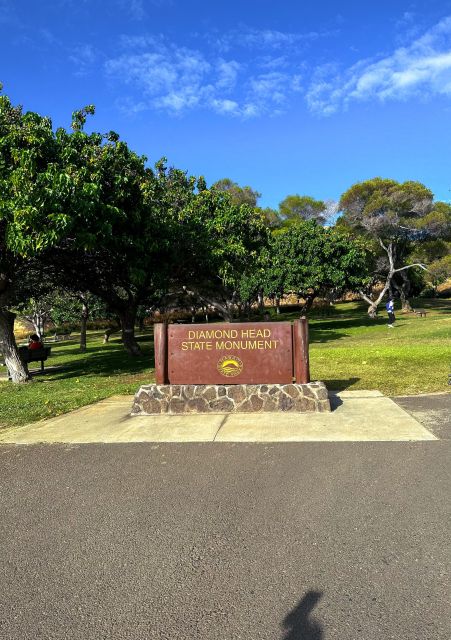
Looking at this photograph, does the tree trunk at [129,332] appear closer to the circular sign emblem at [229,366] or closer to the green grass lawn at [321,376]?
the green grass lawn at [321,376]

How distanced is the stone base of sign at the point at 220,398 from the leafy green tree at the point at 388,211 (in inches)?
1237

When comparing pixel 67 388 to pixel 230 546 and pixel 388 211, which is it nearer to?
pixel 230 546

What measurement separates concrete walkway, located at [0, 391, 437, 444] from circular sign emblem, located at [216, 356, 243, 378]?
0.81 meters

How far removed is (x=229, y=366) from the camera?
26.7 ft

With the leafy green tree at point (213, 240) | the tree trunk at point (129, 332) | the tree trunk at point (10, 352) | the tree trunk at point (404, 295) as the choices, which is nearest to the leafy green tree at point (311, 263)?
the leafy green tree at point (213, 240)

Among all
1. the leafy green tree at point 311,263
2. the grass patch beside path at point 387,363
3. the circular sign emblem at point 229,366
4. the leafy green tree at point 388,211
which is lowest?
the grass patch beside path at point 387,363

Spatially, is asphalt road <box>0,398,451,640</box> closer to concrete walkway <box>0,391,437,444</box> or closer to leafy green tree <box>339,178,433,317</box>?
concrete walkway <box>0,391,437,444</box>

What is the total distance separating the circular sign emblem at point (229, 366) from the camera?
8.12 m

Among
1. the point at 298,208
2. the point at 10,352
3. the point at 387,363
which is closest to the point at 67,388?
the point at 10,352

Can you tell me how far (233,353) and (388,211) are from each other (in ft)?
112

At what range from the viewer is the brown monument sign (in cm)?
802

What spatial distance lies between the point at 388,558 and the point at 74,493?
2.95m

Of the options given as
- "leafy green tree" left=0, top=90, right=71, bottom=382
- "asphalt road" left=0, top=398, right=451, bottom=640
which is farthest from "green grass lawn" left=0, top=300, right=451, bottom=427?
"asphalt road" left=0, top=398, right=451, bottom=640

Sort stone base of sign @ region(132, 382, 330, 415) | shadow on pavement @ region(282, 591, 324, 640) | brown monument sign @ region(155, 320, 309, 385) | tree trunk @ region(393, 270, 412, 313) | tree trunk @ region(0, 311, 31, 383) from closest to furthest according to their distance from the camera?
shadow on pavement @ region(282, 591, 324, 640), stone base of sign @ region(132, 382, 330, 415), brown monument sign @ region(155, 320, 309, 385), tree trunk @ region(0, 311, 31, 383), tree trunk @ region(393, 270, 412, 313)
